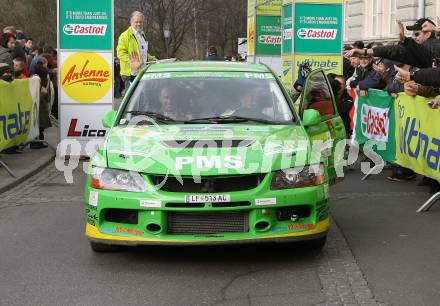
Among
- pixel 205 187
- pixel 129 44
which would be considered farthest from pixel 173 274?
pixel 129 44

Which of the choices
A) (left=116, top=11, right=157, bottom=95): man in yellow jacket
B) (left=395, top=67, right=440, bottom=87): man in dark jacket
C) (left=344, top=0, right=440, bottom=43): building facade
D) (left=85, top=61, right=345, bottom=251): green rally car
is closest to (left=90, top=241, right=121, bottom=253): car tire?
(left=85, top=61, right=345, bottom=251): green rally car

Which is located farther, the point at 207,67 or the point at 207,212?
the point at 207,67

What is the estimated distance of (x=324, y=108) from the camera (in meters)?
9.09

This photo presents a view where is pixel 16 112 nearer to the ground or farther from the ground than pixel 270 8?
nearer to the ground

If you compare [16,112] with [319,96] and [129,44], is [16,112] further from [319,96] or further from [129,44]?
[319,96]

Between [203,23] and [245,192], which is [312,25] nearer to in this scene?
[245,192]

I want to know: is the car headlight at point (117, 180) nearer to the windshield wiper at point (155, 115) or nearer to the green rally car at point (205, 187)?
the green rally car at point (205, 187)

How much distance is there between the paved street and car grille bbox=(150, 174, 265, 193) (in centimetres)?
66

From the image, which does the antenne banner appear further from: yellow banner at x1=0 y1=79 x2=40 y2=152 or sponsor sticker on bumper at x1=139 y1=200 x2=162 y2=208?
sponsor sticker on bumper at x1=139 y1=200 x2=162 y2=208

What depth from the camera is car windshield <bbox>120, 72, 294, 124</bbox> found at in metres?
6.92

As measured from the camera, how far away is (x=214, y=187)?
228 inches

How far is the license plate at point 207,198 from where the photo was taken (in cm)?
570

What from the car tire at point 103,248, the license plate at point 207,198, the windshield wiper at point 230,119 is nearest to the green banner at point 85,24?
the windshield wiper at point 230,119

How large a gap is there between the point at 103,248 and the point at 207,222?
110 cm
